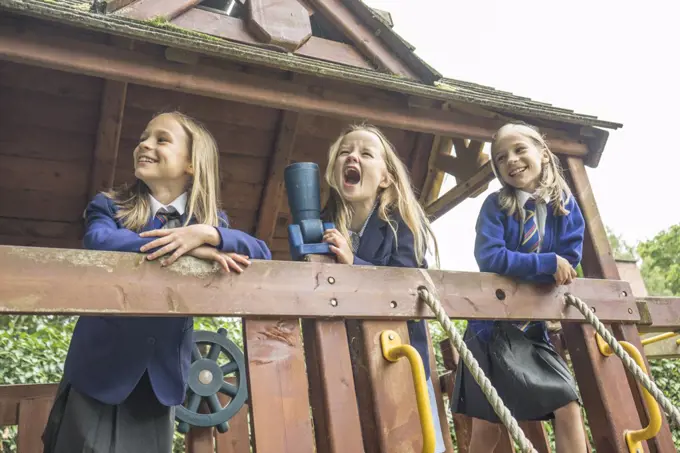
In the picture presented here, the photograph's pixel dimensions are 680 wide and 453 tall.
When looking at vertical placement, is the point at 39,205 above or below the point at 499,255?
above

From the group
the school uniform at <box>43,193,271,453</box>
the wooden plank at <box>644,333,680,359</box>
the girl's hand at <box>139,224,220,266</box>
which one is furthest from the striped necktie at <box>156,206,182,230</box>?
the wooden plank at <box>644,333,680,359</box>

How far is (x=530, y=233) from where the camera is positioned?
2398 millimetres

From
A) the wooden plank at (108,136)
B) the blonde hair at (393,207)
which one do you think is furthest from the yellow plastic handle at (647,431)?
the wooden plank at (108,136)

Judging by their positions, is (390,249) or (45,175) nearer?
(390,249)

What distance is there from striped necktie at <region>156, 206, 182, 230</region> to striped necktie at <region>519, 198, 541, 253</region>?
1.37m

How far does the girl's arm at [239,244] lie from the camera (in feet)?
5.26

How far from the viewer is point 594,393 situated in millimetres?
2088

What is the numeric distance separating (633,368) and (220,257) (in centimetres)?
131

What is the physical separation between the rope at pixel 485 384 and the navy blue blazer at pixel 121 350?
557 millimetres

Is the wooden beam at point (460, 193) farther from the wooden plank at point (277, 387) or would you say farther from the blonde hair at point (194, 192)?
the wooden plank at point (277, 387)

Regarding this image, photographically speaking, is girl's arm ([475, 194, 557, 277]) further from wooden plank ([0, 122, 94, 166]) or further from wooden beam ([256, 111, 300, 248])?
wooden plank ([0, 122, 94, 166])

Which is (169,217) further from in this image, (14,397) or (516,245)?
(14,397)

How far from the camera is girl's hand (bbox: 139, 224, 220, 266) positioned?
59.6 inches

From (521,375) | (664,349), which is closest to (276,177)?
(521,375)
